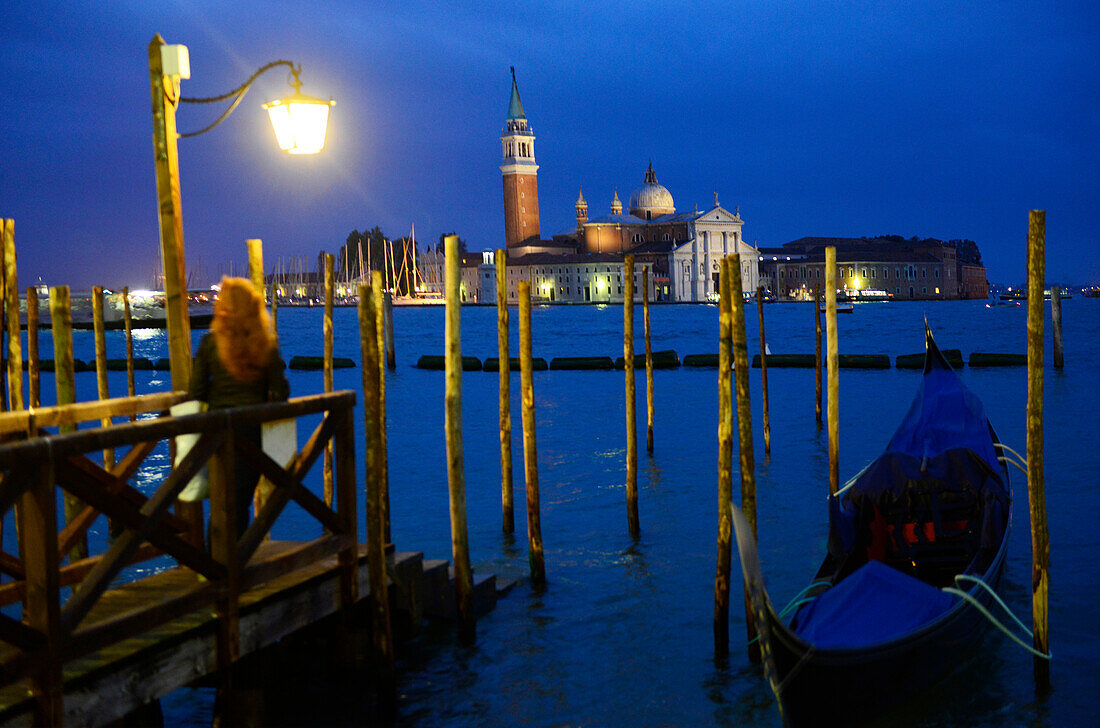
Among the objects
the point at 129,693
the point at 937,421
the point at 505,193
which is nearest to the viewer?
the point at 129,693

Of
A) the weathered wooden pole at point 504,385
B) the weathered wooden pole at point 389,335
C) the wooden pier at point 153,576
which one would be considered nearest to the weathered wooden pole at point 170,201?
the wooden pier at point 153,576

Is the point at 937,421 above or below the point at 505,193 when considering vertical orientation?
below

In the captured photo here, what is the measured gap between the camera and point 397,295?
81.1 meters

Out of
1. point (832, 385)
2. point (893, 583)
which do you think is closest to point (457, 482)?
point (893, 583)

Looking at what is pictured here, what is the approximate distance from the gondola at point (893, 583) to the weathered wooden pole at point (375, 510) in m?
1.18

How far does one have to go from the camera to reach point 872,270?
74.4 m

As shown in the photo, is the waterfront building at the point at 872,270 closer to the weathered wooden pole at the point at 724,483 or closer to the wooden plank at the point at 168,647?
the weathered wooden pole at the point at 724,483

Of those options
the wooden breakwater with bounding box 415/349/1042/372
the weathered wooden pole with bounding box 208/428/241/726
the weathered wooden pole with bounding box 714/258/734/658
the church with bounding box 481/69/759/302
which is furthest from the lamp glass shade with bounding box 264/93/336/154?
the church with bounding box 481/69/759/302

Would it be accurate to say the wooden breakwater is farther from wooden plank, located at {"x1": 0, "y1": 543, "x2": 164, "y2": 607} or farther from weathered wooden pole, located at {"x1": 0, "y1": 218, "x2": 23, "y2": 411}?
wooden plank, located at {"x1": 0, "y1": 543, "x2": 164, "y2": 607}

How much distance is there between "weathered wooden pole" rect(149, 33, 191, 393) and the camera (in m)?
3.01

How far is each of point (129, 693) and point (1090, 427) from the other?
10573mm

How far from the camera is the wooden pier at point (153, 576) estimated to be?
216 cm

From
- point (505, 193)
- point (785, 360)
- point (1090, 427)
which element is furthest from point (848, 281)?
point (1090, 427)

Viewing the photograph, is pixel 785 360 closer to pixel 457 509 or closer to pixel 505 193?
pixel 457 509
